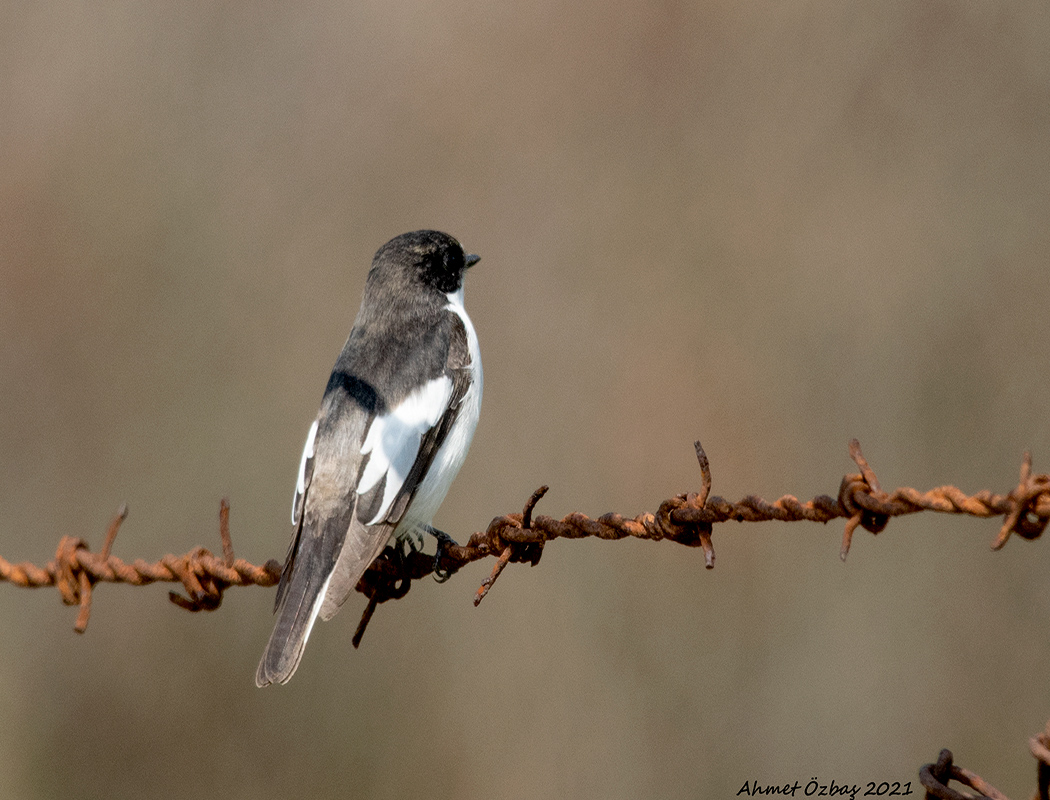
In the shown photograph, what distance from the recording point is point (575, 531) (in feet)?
9.52

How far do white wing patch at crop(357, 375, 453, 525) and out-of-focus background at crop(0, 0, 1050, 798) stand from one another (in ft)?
7.06

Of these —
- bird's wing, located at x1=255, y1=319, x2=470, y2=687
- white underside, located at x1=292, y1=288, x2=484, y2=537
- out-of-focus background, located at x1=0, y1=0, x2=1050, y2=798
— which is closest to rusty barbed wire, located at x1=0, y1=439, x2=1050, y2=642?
bird's wing, located at x1=255, y1=319, x2=470, y2=687

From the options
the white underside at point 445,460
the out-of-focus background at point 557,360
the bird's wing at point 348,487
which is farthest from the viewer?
the out-of-focus background at point 557,360

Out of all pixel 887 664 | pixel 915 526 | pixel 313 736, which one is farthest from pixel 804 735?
pixel 313 736

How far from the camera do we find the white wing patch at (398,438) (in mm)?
4152

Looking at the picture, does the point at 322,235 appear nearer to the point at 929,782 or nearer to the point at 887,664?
the point at 887,664

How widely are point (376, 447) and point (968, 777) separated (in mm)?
2485

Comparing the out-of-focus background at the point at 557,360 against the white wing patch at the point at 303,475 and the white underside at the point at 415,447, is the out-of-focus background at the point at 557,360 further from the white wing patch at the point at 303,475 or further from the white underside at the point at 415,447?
the white wing patch at the point at 303,475

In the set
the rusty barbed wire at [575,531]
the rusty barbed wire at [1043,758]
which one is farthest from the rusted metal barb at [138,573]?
the rusty barbed wire at [1043,758]

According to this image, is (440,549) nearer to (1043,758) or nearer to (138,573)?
(138,573)

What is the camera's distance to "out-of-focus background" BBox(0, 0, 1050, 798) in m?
6.02

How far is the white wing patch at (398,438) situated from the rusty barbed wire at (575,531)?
1.08 feet

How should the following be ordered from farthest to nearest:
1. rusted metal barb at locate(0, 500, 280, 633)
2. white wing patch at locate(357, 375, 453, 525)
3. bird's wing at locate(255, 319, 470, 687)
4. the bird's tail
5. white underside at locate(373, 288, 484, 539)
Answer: white underside at locate(373, 288, 484, 539) < white wing patch at locate(357, 375, 453, 525) < bird's wing at locate(255, 319, 470, 687) < the bird's tail < rusted metal barb at locate(0, 500, 280, 633)

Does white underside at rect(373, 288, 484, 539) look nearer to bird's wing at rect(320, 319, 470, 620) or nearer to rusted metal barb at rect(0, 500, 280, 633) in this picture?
bird's wing at rect(320, 319, 470, 620)
